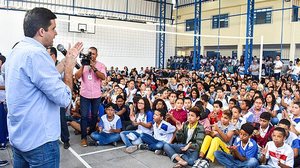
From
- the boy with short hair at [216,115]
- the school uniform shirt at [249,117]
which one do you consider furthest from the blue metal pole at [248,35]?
the school uniform shirt at [249,117]

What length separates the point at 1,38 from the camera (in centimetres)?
1223

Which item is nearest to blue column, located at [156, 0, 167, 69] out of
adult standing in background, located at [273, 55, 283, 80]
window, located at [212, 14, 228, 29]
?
window, located at [212, 14, 228, 29]

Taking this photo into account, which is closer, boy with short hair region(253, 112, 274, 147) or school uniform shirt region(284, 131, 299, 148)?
school uniform shirt region(284, 131, 299, 148)

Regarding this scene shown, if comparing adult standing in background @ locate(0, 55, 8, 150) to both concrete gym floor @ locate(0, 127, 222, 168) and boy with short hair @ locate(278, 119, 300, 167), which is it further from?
boy with short hair @ locate(278, 119, 300, 167)

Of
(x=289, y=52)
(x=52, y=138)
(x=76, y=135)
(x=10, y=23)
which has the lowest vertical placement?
(x=76, y=135)

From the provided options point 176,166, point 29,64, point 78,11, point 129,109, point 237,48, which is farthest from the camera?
point 237,48

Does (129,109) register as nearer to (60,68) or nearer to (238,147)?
(238,147)

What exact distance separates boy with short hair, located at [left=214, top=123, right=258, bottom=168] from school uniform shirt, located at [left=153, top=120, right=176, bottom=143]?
0.85m

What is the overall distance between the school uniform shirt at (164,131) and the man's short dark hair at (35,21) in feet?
9.27

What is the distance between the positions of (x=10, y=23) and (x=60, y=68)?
41.6 ft

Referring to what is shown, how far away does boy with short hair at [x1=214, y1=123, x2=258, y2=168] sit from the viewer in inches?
125

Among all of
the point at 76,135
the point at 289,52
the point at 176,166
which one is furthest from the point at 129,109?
the point at 289,52

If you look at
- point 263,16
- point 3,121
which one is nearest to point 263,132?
point 3,121

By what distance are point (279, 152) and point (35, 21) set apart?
2.73 metres
